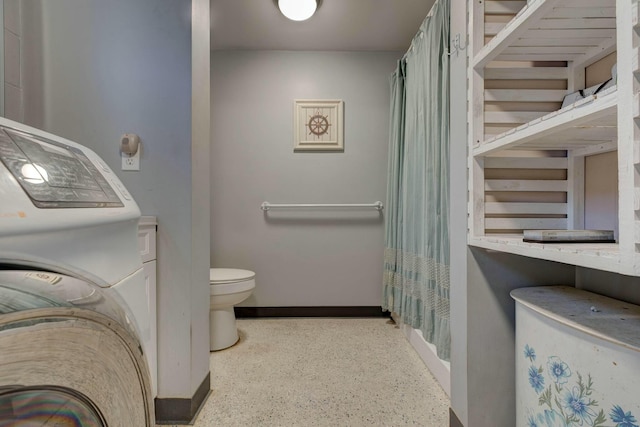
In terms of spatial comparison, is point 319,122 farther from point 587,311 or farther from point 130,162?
point 587,311

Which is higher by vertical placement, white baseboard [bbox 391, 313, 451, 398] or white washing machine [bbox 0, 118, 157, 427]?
white washing machine [bbox 0, 118, 157, 427]

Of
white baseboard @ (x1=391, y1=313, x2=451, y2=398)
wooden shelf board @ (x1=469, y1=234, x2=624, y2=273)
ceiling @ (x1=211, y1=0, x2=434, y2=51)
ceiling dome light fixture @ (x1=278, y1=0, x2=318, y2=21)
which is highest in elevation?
ceiling @ (x1=211, y1=0, x2=434, y2=51)

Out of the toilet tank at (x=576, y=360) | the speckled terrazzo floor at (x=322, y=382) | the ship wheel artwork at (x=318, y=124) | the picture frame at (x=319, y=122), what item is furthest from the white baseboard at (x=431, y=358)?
the ship wheel artwork at (x=318, y=124)

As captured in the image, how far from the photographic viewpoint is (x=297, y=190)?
2.37 metres

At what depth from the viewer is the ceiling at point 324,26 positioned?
72.7 inches

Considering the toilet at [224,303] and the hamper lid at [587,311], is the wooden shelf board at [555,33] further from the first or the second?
the toilet at [224,303]

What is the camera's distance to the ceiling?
1.85 metres

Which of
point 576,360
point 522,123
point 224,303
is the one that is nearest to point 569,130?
point 522,123

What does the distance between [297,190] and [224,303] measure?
1.00 m

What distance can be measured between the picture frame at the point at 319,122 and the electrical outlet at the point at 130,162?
1316 mm

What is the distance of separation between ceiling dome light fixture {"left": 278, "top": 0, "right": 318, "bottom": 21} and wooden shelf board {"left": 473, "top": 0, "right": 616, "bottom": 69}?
1200mm

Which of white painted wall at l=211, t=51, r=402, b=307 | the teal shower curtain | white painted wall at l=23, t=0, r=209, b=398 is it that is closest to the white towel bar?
white painted wall at l=211, t=51, r=402, b=307

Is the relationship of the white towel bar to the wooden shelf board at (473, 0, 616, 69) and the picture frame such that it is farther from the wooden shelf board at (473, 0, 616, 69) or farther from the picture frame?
the wooden shelf board at (473, 0, 616, 69)

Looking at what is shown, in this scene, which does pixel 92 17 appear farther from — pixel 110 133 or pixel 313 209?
pixel 313 209
